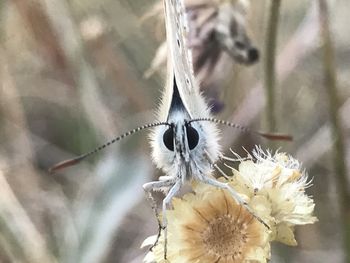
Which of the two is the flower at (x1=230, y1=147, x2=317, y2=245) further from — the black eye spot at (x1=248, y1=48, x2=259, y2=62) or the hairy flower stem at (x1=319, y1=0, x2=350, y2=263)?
the black eye spot at (x1=248, y1=48, x2=259, y2=62)

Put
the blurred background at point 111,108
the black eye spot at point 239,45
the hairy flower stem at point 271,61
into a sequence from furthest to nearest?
the blurred background at point 111,108
the black eye spot at point 239,45
the hairy flower stem at point 271,61

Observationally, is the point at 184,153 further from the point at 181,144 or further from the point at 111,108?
the point at 111,108

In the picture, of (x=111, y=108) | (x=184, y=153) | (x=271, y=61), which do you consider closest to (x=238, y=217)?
(x=184, y=153)

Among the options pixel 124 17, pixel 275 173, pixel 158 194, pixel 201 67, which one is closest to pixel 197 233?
pixel 275 173

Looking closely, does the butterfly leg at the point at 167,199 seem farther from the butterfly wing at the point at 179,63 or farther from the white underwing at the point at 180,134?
the butterfly wing at the point at 179,63

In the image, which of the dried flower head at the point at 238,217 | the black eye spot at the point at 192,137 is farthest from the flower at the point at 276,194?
the black eye spot at the point at 192,137

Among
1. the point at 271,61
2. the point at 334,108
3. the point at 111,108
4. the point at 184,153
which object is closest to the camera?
the point at 184,153

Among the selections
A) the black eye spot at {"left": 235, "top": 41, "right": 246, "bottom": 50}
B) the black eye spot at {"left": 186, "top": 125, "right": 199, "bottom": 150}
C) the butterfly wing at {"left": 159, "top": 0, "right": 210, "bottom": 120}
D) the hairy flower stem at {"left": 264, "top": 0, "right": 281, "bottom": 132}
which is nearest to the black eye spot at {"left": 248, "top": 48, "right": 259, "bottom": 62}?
the black eye spot at {"left": 235, "top": 41, "right": 246, "bottom": 50}

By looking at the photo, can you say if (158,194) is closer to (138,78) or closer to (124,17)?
(138,78)
